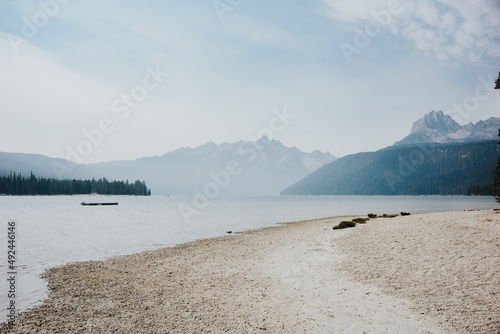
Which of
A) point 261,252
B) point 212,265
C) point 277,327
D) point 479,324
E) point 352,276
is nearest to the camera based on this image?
point 479,324

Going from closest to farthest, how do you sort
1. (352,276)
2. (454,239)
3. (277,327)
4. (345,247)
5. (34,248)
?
(277,327)
(352,276)
(454,239)
(345,247)
(34,248)

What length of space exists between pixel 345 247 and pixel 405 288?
942cm

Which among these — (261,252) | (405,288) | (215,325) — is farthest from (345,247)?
(215,325)

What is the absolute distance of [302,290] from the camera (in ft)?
47.1

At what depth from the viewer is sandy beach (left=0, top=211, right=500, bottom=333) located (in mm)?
10750

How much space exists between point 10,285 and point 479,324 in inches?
900

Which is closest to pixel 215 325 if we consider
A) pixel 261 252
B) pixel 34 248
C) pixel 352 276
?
pixel 352 276

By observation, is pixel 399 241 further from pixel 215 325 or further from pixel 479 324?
pixel 215 325

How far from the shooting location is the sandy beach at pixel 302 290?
35.3 ft

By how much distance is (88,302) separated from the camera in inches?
552

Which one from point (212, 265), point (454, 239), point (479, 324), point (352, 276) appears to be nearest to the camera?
point (479, 324)

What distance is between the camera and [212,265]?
2086 cm

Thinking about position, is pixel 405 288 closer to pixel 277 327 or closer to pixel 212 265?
pixel 277 327

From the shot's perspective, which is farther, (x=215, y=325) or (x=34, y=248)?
(x=34, y=248)
